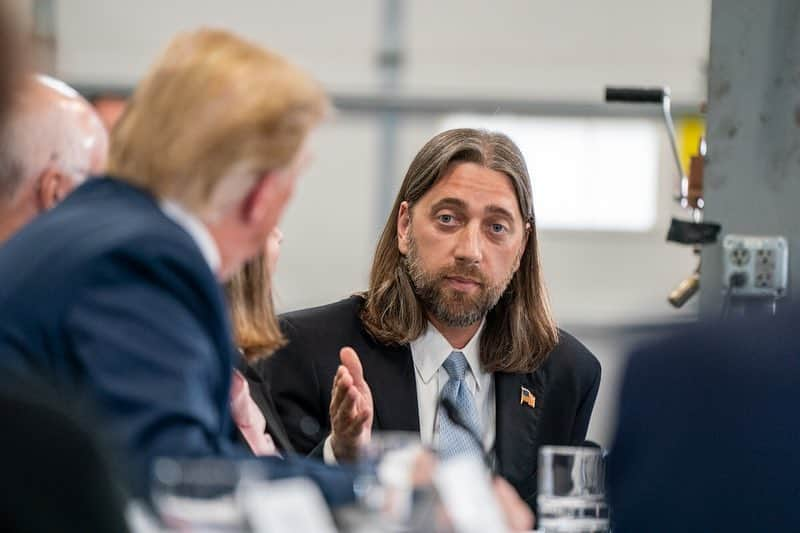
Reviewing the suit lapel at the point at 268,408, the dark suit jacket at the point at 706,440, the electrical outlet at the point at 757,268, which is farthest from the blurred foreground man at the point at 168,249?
the electrical outlet at the point at 757,268

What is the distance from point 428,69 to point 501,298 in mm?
4507

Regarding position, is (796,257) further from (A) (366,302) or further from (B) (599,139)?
(B) (599,139)

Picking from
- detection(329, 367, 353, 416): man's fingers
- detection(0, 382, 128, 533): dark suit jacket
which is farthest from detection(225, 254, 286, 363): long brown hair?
detection(0, 382, 128, 533): dark suit jacket

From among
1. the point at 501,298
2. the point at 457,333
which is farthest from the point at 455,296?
the point at 501,298

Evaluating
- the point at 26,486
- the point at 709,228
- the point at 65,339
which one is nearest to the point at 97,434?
the point at 26,486

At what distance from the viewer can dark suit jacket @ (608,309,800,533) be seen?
211cm

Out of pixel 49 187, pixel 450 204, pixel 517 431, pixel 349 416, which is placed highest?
pixel 49 187

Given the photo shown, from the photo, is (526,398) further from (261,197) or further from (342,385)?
(261,197)

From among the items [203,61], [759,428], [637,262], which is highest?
[203,61]

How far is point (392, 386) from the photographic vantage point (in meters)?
3.19

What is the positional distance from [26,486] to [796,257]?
3.35 meters

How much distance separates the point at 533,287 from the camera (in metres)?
3.42

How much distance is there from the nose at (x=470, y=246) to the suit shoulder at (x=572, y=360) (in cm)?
30

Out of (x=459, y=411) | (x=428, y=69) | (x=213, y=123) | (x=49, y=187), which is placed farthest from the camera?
(x=428, y=69)
